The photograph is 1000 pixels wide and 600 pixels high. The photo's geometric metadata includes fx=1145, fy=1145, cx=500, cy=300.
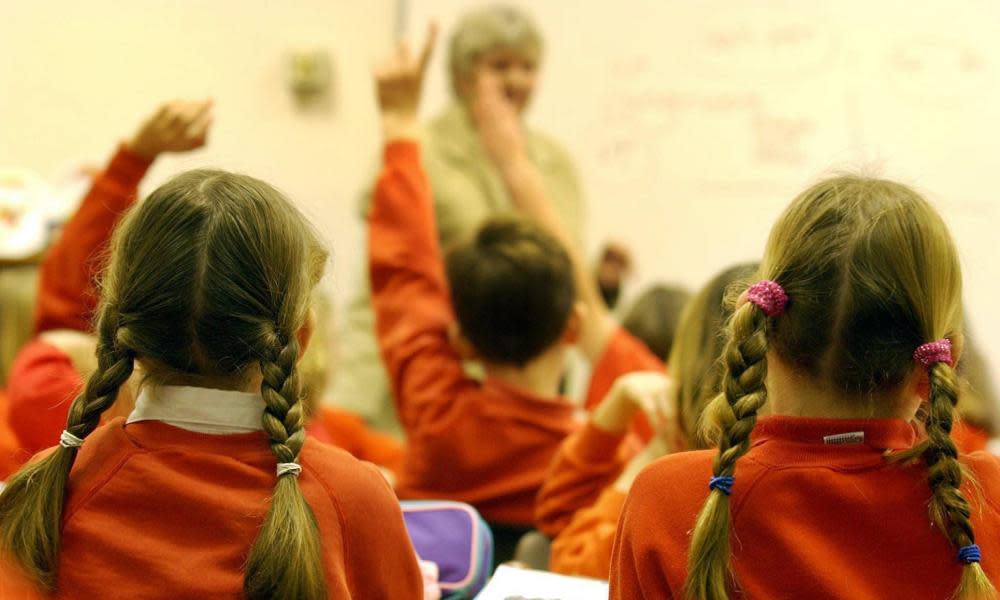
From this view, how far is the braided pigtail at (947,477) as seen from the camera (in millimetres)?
894

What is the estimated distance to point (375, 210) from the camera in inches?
69.6

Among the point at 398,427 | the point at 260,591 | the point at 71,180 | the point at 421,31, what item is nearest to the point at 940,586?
the point at 260,591

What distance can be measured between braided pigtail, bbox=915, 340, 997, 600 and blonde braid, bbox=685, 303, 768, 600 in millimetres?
135

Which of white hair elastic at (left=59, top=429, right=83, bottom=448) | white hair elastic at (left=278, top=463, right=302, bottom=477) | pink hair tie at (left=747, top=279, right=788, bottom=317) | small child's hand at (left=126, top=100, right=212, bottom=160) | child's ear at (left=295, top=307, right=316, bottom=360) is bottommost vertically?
white hair elastic at (left=278, top=463, right=302, bottom=477)

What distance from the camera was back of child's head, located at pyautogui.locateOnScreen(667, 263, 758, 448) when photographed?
1280 millimetres

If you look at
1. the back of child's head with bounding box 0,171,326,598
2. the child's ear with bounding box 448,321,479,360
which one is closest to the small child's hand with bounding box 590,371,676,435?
the child's ear with bounding box 448,321,479,360

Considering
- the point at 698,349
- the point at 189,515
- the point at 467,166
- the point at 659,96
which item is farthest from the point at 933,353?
the point at 659,96

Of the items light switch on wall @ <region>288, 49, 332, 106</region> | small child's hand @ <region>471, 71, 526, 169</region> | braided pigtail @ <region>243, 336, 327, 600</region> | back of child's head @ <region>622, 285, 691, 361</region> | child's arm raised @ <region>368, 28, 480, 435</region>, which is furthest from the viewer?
light switch on wall @ <region>288, 49, 332, 106</region>

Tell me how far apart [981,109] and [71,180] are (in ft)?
7.06

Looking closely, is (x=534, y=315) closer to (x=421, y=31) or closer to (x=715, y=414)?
(x=715, y=414)

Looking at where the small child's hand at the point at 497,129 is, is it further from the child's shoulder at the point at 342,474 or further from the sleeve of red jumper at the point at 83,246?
the child's shoulder at the point at 342,474

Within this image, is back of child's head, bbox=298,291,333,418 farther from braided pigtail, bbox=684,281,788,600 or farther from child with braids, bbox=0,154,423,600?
braided pigtail, bbox=684,281,788,600

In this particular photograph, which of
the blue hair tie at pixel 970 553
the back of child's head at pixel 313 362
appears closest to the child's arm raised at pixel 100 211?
the back of child's head at pixel 313 362

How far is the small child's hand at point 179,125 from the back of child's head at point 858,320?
0.89 metres
